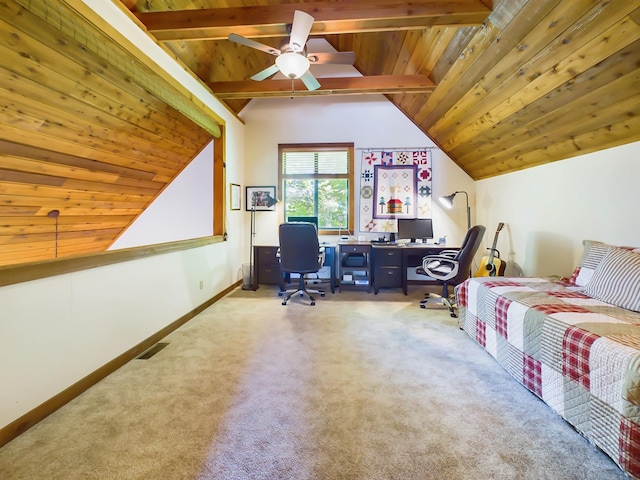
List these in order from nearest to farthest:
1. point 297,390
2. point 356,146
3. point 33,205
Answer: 1. point 297,390
2. point 33,205
3. point 356,146

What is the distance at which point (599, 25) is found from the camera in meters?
1.81

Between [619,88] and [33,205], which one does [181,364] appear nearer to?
[33,205]

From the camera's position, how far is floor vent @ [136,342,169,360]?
2.36 meters

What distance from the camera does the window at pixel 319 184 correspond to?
4.88 metres

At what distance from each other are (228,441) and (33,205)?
2821 millimetres

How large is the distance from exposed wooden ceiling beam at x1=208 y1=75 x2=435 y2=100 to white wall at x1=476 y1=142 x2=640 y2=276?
1.67 metres

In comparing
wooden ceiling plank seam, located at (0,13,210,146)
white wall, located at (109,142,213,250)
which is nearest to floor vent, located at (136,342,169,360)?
white wall, located at (109,142,213,250)

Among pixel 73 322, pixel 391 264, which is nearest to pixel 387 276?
pixel 391 264

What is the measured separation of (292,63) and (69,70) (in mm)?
1507

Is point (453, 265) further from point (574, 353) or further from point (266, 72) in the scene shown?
point (266, 72)

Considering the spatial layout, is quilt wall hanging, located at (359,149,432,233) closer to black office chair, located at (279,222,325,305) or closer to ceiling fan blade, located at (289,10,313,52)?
black office chair, located at (279,222,325,305)

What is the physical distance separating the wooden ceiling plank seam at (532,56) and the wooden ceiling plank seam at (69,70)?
3.01 metres

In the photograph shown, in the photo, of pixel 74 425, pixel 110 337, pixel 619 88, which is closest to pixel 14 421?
pixel 74 425

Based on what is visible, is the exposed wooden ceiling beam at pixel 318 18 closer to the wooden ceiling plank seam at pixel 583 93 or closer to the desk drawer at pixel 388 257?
the wooden ceiling plank seam at pixel 583 93
